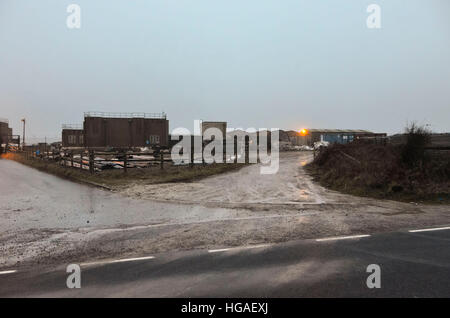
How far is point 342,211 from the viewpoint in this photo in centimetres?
935

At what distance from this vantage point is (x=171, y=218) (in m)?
8.55

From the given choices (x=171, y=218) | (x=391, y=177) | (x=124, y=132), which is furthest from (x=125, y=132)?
(x=171, y=218)

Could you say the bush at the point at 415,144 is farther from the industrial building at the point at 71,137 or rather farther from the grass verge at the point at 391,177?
the industrial building at the point at 71,137

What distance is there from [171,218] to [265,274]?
4544mm

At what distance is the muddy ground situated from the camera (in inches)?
240

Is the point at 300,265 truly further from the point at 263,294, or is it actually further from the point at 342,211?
the point at 342,211

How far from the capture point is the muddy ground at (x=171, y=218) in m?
6.11

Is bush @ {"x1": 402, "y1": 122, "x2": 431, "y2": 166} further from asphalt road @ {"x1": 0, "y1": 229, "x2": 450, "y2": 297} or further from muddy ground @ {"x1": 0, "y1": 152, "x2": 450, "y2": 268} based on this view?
asphalt road @ {"x1": 0, "y1": 229, "x2": 450, "y2": 297}

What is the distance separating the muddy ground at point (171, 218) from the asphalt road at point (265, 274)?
0.66 meters

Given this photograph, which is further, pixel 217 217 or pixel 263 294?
pixel 217 217

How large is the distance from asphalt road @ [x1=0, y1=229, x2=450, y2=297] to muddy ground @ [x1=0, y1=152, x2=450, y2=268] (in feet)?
2.17
